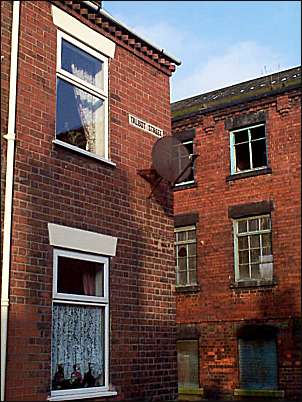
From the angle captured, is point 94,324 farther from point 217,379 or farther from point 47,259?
point 217,379

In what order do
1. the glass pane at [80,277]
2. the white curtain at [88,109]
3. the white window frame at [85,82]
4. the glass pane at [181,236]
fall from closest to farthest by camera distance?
the glass pane at [80,277]
the white window frame at [85,82]
the white curtain at [88,109]
the glass pane at [181,236]

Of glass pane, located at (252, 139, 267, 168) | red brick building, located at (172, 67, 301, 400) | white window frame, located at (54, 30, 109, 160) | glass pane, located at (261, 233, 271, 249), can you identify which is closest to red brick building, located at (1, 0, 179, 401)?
white window frame, located at (54, 30, 109, 160)

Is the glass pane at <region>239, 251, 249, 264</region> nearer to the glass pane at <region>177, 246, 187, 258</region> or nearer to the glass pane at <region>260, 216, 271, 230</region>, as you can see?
the glass pane at <region>260, 216, 271, 230</region>

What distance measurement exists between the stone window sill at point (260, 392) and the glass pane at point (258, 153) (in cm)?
606

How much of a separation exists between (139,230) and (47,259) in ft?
7.76

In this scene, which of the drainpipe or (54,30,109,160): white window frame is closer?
the drainpipe

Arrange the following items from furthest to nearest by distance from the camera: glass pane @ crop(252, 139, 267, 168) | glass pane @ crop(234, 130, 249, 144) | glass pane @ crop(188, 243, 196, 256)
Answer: glass pane @ crop(188, 243, 196, 256), glass pane @ crop(234, 130, 249, 144), glass pane @ crop(252, 139, 267, 168)

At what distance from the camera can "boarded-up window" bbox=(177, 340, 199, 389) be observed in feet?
62.8

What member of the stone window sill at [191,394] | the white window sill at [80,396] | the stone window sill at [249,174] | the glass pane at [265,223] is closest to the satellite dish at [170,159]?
the white window sill at [80,396]

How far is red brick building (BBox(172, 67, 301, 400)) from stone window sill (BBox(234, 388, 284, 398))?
0.09 feet

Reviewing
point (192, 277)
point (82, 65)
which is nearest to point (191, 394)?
point (192, 277)

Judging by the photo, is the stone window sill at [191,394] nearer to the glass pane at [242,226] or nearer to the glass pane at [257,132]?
the glass pane at [242,226]

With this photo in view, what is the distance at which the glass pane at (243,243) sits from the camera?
18.8 metres

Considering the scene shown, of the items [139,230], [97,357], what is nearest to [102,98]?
[139,230]
